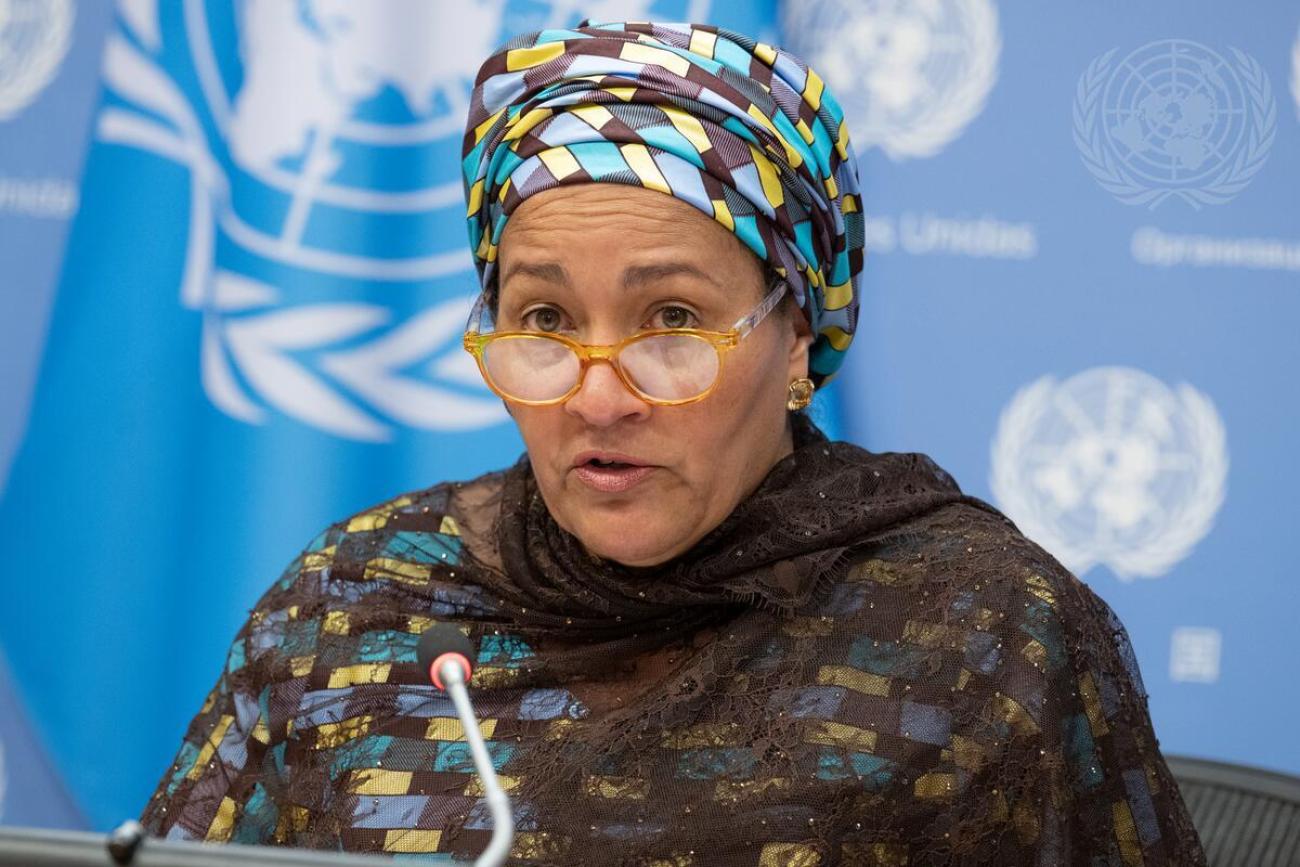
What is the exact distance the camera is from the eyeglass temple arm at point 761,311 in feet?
5.32

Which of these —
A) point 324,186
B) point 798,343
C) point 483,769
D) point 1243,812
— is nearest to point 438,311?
point 324,186

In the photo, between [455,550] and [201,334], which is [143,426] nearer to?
[201,334]

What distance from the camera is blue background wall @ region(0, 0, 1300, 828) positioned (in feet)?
7.66

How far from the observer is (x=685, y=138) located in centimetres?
161

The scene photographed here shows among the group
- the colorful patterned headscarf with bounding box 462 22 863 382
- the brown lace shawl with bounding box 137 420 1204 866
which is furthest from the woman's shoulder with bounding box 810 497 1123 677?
the colorful patterned headscarf with bounding box 462 22 863 382

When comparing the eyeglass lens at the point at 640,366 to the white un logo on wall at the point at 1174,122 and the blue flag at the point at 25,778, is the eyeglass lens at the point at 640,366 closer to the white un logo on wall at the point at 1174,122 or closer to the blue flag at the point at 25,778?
the white un logo on wall at the point at 1174,122

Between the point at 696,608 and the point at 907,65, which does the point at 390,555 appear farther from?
the point at 907,65

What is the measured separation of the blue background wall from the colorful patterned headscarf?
2.25 feet

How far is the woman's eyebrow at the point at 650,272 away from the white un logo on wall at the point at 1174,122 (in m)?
1.04

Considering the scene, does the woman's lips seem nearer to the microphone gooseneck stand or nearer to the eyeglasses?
the eyeglasses

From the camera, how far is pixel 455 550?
6.28 feet

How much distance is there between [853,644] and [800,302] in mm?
390

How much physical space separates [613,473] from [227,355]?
1212 mm

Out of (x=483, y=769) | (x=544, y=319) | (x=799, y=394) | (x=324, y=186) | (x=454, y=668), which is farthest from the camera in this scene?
(x=324, y=186)
